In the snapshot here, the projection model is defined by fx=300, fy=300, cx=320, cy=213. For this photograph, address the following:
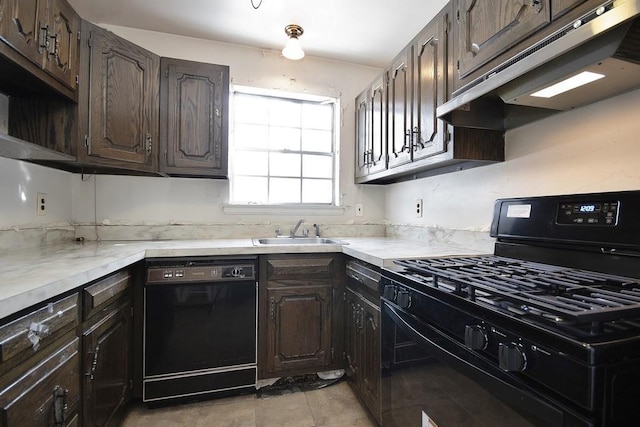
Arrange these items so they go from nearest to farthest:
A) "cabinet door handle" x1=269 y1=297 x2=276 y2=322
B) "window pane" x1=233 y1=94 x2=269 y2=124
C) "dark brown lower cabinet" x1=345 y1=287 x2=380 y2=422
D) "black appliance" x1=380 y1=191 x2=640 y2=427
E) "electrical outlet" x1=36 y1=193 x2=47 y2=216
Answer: "black appliance" x1=380 y1=191 x2=640 y2=427, "dark brown lower cabinet" x1=345 y1=287 x2=380 y2=422, "electrical outlet" x1=36 y1=193 x2=47 y2=216, "cabinet door handle" x1=269 y1=297 x2=276 y2=322, "window pane" x1=233 y1=94 x2=269 y2=124

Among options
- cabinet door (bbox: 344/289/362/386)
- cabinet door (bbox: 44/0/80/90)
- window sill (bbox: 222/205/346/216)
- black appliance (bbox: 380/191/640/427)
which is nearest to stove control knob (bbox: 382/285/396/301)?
black appliance (bbox: 380/191/640/427)

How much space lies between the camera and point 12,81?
145 centimetres

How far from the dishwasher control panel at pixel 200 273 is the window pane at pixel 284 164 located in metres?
1.10

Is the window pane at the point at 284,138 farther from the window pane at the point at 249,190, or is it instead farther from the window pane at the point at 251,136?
the window pane at the point at 249,190

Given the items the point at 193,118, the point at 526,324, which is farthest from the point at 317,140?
the point at 526,324

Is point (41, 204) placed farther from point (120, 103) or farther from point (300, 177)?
A: point (300, 177)

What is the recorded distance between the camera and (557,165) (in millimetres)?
1312

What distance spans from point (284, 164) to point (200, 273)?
1308 millimetres

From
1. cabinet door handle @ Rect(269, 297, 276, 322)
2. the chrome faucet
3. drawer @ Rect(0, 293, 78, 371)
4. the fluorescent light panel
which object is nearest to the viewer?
drawer @ Rect(0, 293, 78, 371)

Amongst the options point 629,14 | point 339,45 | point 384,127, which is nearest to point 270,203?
point 384,127

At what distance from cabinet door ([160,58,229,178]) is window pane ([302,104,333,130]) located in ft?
2.66

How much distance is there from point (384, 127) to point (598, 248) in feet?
4.59

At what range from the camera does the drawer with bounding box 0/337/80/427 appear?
0.79 m

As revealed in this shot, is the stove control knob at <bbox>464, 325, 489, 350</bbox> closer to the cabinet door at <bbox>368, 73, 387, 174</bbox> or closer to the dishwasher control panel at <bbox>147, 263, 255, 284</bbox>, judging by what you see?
the dishwasher control panel at <bbox>147, 263, 255, 284</bbox>
